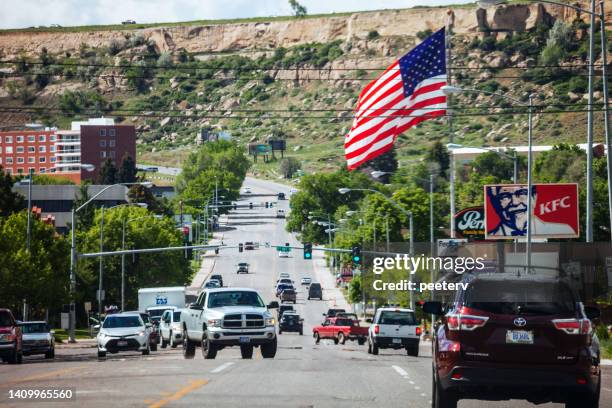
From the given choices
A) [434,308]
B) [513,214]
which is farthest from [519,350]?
[513,214]

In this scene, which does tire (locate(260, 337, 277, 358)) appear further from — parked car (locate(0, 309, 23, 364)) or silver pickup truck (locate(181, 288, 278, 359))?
parked car (locate(0, 309, 23, 364))

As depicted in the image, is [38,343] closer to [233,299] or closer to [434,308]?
[233,299]

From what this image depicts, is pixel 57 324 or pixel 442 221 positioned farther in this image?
pixel 442 221

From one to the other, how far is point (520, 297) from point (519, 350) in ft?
2.90

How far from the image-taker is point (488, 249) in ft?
341

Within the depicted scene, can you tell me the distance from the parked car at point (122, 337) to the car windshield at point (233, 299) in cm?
929

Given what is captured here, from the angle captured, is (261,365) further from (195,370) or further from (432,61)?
(432,61)

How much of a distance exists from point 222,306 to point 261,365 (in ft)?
17.2

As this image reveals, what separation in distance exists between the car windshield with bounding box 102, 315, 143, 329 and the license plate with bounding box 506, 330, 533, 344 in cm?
3127

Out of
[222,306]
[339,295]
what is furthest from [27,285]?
[339,295]

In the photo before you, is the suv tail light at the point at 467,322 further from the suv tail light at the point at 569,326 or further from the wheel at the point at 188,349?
the wheel at the point at 188,349

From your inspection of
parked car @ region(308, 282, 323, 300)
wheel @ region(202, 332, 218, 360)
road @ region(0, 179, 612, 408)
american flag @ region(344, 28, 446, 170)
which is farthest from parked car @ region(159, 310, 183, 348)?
parked car @ region(308, 282, 323, 300)

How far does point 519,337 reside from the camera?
18031mm

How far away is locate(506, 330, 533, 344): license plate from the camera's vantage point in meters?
18.0
